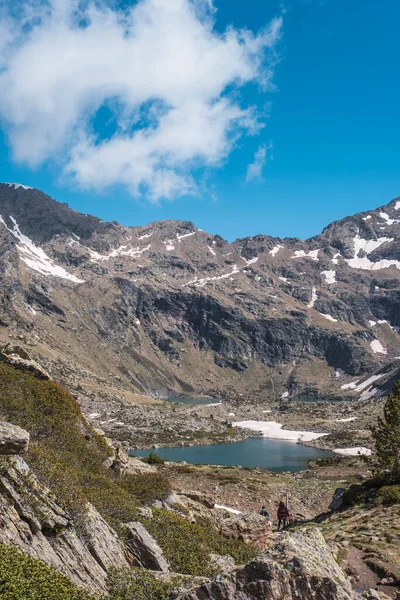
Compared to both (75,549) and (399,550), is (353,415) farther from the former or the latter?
(75,549)

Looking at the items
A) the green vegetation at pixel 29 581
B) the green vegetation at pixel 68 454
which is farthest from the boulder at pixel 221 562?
the green vegetation at pixel 29 581

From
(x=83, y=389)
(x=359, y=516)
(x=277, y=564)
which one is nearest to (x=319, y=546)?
(x=277, y=564)

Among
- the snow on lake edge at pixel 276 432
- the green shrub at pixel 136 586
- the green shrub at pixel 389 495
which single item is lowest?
the snow on lake edge at pixel 276 432

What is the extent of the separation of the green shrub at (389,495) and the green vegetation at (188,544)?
1127 centimetres

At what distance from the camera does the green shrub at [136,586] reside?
476 inches

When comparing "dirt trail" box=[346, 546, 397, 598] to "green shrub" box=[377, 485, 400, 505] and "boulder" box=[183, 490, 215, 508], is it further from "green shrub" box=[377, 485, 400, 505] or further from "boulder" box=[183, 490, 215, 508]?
"boulder" box=[183, 490, 215, 508]

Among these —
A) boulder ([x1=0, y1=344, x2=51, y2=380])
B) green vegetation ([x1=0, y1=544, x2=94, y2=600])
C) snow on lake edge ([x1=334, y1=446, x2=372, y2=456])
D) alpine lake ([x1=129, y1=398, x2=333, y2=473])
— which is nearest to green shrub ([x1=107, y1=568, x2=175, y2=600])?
green vegetation ([x1=0, y1=544, x2=94, y2=600])

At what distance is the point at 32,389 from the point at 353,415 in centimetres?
17622

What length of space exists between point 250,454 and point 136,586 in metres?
111

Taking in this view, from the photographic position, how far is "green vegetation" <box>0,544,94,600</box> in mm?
9180

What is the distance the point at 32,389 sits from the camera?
1211 inches

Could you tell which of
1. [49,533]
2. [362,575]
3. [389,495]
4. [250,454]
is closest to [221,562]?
[362,575]

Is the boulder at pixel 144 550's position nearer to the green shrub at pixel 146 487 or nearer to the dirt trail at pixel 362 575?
the green shrub at pixel 146 487

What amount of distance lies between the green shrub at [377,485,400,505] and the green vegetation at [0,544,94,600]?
24.7 metres
